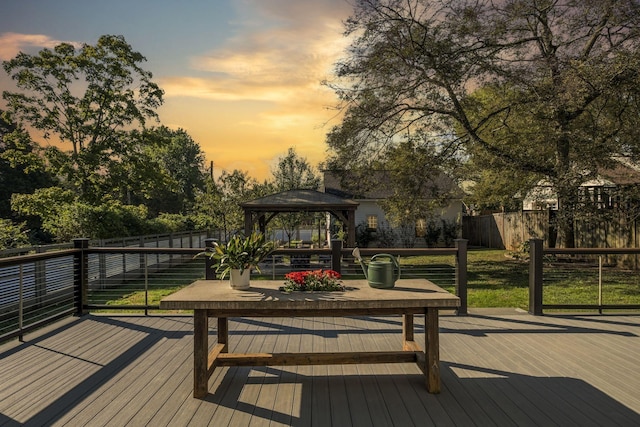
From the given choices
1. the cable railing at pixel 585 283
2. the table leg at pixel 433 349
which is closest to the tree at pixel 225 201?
the cable railing at pixel 585 283

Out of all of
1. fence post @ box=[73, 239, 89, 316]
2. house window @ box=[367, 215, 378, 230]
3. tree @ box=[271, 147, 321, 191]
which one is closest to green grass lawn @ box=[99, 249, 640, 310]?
fence post @ box=[73, 239, 89, 316]

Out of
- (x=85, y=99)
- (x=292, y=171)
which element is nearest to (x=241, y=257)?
(x=85, y=99)

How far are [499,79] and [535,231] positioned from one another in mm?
7349

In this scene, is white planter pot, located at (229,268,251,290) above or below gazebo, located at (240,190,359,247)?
below

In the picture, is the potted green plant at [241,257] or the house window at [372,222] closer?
the potted green plant at [241,257]

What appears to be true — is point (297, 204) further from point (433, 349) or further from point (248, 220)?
point (433, 349)

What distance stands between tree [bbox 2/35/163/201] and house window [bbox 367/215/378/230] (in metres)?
10.8

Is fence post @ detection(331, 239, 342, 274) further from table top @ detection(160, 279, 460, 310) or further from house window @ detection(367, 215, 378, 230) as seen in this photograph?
house window @ detection(367, 215, 378, 230)

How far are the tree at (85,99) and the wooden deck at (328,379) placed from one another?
13705 millimetres

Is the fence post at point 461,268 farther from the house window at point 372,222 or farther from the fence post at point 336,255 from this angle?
the house window at point 372,222

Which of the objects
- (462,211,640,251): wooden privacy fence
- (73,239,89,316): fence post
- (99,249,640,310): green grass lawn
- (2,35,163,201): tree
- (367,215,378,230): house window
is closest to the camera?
(73,239,89,316): fence post

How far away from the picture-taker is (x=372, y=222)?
68.0ft

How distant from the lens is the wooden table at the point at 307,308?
10.0 feet

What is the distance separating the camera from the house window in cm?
2062
